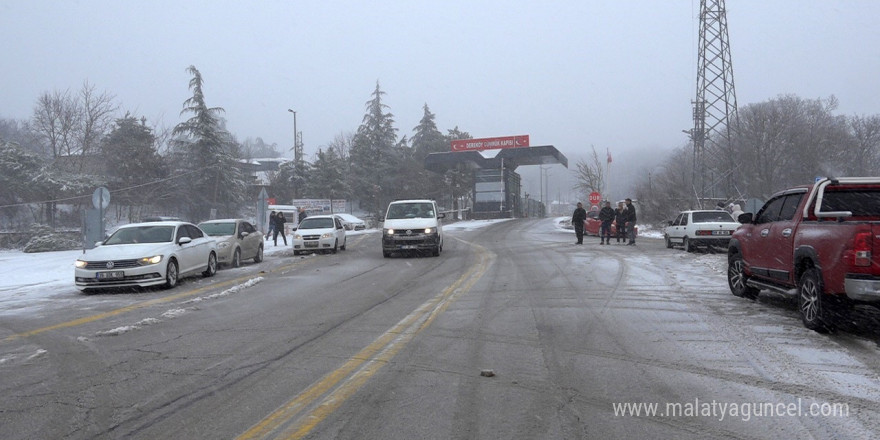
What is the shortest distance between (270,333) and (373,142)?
5949 centimetres

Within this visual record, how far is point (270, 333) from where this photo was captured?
7.60 meters

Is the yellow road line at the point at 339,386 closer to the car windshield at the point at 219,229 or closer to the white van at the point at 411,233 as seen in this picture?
the white van at the point at 411,233

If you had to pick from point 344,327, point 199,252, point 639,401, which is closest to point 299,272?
point 199,252

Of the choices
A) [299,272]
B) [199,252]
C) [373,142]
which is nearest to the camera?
[199,252]

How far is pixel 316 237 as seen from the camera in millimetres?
22297

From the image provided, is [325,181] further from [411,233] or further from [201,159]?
[411,233]

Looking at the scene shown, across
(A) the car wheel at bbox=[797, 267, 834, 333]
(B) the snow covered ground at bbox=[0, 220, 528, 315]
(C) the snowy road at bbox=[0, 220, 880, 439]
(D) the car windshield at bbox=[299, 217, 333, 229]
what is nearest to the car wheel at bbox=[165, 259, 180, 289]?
(C) the snowy road at bbox=[0, 220, 880, 439]

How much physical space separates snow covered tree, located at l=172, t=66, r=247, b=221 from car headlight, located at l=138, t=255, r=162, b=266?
3245 cm

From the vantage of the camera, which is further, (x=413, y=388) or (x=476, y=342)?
(x=476, y=342)

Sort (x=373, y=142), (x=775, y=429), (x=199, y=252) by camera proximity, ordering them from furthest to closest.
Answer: (x=373, y=142)
(x=199, y=252)
(x=775, y=429)

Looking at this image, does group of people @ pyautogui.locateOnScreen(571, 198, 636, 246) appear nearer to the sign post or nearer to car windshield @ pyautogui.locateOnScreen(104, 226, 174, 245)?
car windshield @ pyautogui.locateOnScreen(104, 226, 174, 245)

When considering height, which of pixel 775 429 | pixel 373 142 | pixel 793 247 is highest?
pixel 373 142

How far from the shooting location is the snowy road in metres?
4.25

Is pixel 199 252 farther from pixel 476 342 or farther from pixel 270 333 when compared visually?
pixel 476 342
